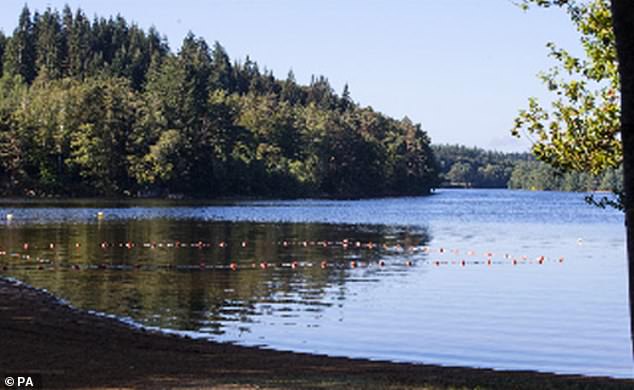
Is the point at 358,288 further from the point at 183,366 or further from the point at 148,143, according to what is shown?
the point at 148,143

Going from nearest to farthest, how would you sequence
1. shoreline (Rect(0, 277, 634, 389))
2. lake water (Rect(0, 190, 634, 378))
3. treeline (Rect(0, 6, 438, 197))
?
shoreline (Rect(0, 277, 634, 389)) → lake water (Rect(0, 190, 634, 378)) → treeline (Rect(0, 6, 438, 197))

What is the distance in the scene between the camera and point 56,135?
146 m

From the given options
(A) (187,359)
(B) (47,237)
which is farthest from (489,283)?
(B) (47,237)

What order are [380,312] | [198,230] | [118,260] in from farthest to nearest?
[198,230] → [118,260] → [380,312]

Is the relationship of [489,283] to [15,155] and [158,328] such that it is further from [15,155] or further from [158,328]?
[15,155]

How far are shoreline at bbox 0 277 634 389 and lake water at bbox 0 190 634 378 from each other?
10.0ft

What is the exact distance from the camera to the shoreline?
15.8 metres

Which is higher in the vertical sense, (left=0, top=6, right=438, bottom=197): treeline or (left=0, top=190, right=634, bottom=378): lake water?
(left=0, top=6, right=438, bottom=197): treeline

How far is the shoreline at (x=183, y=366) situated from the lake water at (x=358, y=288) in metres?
3.06

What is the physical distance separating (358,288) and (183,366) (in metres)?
20.4

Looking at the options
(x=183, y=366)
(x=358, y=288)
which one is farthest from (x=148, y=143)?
(x=183, y=366)

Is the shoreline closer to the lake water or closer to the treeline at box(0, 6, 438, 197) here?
the lake water

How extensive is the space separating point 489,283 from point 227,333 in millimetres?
18246

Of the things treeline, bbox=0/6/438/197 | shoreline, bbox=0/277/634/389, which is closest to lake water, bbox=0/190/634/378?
shoreline, bbox=0/277/634/389
